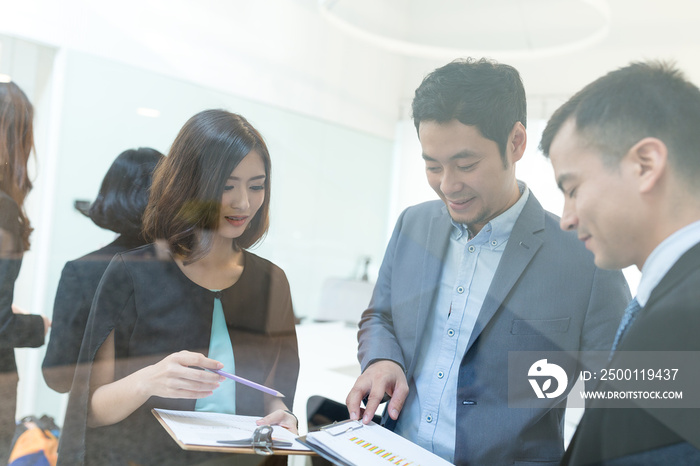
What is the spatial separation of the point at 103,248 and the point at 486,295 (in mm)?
1036

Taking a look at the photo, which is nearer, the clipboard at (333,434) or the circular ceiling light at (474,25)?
the clipboard at (333,434)

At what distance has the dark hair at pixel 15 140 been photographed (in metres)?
1.49

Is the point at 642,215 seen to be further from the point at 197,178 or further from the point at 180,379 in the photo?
the point at 180,379

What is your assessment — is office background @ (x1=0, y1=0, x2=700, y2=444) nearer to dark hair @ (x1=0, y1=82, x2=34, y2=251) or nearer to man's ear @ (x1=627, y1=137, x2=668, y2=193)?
dark hair @ (x1=0, y1=82, x2=34, y2=251)

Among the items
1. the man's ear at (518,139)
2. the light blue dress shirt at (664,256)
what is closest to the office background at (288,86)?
the man's ear at (518,139)

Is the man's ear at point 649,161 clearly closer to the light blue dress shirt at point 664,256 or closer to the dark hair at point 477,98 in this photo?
the light blue dress shirt at point 664,256

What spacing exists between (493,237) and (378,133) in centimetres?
45

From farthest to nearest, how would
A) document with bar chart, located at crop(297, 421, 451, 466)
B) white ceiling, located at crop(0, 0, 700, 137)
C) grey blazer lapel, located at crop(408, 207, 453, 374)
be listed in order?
1. grey blazer lapel, located at crop(408, 207, 453, 374)
2. white ceiling, located at crop(0, 0, 700, 137)
3. document with bar chart, located at crop(297, 421, 451, 466)

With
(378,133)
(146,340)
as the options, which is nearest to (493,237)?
(378,133)

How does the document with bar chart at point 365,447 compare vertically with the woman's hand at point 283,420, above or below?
above

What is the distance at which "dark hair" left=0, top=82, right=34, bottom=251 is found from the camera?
1.49 m

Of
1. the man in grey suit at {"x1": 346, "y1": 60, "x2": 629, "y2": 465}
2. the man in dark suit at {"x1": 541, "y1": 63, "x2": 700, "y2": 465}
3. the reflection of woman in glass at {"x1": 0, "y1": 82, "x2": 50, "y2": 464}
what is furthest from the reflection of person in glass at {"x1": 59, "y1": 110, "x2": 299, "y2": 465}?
the man in dark suit at {"x1": 541, "y1": 63, "x2": 700, "y2": 465}

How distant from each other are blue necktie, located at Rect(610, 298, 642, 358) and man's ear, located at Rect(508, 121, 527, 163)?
0.40 m

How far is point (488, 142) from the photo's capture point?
127cm
